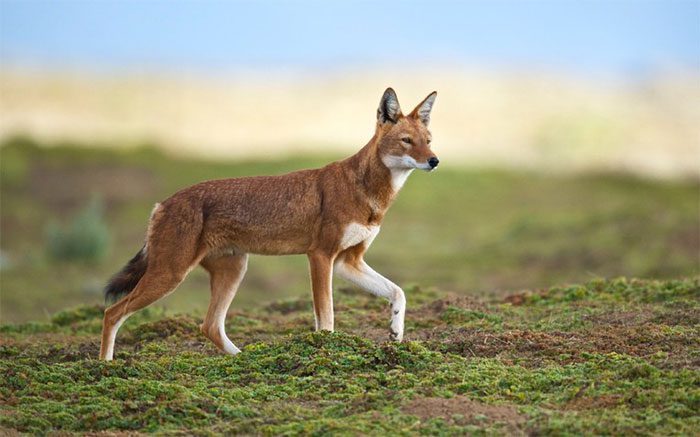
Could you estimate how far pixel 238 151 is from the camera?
49.6m

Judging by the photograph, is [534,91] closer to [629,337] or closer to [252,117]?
[252,117]

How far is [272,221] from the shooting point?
→ 426 inches

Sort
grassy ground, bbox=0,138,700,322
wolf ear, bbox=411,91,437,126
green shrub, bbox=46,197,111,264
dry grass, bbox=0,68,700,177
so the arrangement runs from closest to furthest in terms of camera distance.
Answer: wolf ear, bbox=411,91,437,126
grassy ground, bbox=0,138,700,322
green shrub, bbox=46,197,111,264
dry grass, bbox=0,68,700,177

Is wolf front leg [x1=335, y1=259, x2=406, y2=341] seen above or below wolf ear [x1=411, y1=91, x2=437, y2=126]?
below

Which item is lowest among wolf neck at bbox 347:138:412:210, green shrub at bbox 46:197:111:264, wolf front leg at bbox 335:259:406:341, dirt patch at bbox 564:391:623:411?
green shrub at bbox 46:197:111:264

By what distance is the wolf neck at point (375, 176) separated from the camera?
10.8 metres

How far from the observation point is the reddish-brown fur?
1047 cm

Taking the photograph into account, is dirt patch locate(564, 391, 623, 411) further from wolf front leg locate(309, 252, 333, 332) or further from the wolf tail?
the wolf tail

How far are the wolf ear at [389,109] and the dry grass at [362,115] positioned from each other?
99.0 feet

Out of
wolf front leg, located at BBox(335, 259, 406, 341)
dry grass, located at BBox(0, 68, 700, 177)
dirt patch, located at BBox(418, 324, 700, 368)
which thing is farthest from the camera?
dry grass, located at BBox(0, 68, 700, 177)

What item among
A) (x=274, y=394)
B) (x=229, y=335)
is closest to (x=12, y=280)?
(x=229, y=335)

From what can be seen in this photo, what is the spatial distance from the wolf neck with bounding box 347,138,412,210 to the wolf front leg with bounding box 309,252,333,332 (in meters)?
0.79

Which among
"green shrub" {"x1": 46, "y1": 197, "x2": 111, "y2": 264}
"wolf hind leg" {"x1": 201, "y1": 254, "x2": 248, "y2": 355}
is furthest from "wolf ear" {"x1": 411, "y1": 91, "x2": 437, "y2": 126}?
"green shrub" {"x1": 46, "y1": 197, "x2": 111, "y2": 264}

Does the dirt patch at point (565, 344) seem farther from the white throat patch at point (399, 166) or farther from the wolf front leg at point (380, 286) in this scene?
the white throat patch at point (399, 166)
